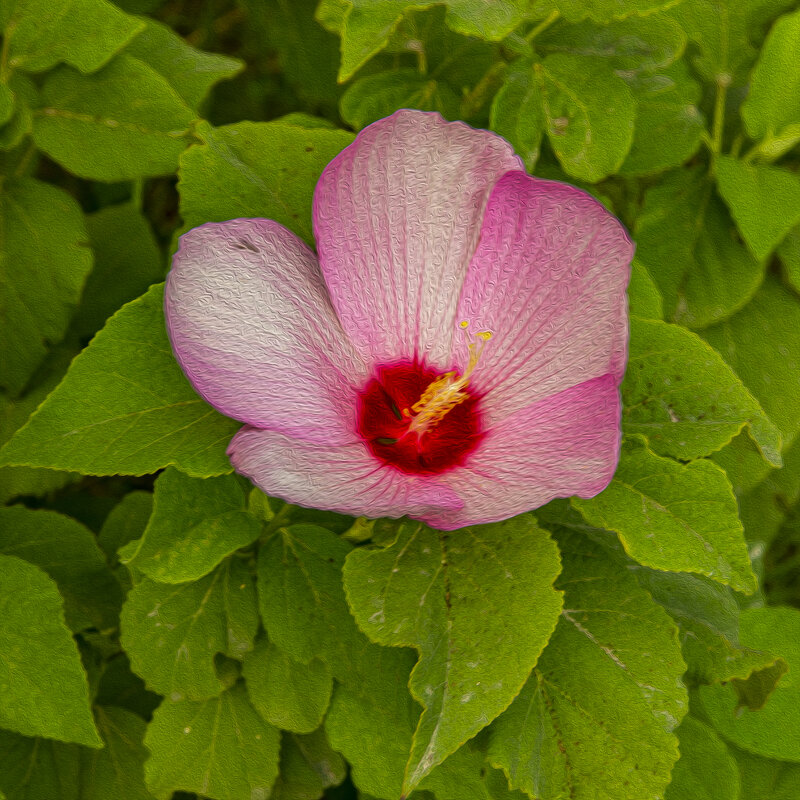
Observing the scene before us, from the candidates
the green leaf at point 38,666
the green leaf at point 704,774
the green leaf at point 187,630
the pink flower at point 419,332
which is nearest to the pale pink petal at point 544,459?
the pink flower at point 419,332

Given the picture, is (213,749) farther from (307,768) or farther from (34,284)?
(34,284)

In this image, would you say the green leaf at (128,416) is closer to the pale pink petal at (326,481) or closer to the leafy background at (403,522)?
the leafy background at (403,522)

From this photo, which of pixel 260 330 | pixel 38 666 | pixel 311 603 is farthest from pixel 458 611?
pixel 38 666

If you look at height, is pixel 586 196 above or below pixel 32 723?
above

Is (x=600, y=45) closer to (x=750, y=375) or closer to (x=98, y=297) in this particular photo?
(x=750, y=375)

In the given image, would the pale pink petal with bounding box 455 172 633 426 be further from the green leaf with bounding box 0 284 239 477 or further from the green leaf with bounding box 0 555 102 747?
the green leaf with bounding box 0 555 102 747

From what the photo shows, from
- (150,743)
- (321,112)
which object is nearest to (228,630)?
(150,743)

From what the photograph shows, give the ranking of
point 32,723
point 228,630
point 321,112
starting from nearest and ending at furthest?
point 32,723 < point 228,630 < point 321,112
